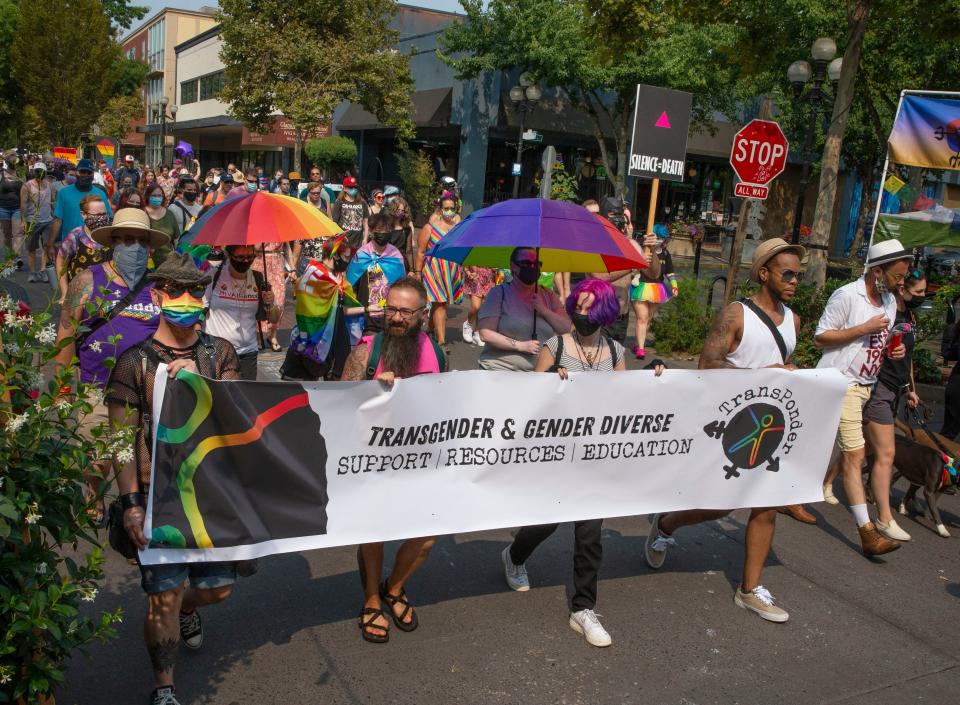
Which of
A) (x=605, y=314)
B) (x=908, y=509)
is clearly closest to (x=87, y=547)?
(x=605, y=314)

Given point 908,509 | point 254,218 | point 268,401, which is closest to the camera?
point 268,401

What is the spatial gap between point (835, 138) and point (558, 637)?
9986 millimetres

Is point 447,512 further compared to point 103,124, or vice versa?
point 103,124

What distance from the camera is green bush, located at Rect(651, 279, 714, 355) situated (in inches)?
477

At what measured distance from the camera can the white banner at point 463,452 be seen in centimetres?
358

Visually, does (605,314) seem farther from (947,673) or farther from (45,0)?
(45,0)

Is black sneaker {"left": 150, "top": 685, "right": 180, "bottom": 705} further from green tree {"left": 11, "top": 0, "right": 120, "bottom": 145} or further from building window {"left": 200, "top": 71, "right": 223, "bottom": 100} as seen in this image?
building window {"left": 200, "top": 71, "right": 223, "bottom": 100}

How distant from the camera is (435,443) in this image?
13.6 ft

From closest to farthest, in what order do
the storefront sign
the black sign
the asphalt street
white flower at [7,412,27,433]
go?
white flower at [7,412,27,433]
the asphalt street
the black sign
the storefront sign

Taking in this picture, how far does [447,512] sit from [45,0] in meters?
45.2

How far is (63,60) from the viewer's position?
138 feet

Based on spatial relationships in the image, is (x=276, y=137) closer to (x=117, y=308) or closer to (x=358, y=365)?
(x=117, y=308)

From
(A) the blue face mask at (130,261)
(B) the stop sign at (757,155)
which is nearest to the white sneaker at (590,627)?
(A) the blue face mask at (130,261)

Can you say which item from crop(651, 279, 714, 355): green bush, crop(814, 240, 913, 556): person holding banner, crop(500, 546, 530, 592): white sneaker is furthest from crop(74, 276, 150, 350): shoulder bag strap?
crop(651, 279, 714, 355): green bush
